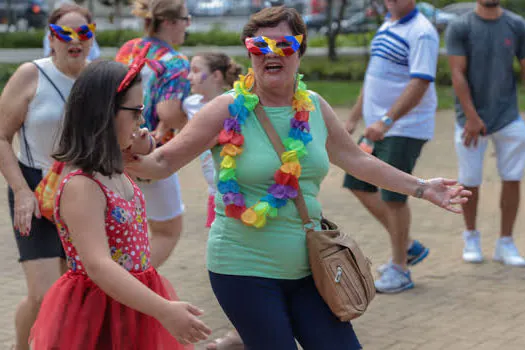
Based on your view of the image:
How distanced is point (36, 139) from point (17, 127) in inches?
4.5

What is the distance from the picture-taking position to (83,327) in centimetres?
306

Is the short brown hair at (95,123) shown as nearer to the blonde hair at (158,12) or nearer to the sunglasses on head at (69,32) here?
the sunglasses on head at (69,32)

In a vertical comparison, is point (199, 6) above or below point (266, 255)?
below

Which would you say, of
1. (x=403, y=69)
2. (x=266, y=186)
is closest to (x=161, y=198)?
(x=403, y=69)

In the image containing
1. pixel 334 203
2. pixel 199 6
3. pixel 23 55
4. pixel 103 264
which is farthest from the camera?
pixel 199 6

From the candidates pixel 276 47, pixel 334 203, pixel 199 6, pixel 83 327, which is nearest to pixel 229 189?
pixel 276 47

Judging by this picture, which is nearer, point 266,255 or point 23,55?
point 266,255

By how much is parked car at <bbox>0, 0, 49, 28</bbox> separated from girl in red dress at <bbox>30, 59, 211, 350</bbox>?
3156 cm

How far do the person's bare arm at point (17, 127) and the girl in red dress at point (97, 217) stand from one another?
1.24 meters

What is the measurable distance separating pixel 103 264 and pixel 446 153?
995cm

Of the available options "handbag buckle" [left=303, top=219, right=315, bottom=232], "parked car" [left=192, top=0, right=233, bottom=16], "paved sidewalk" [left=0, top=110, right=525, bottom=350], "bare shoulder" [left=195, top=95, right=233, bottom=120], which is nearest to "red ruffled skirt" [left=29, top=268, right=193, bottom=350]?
"handbag buckle" [left=303, top=219, right=315, bottom=232]

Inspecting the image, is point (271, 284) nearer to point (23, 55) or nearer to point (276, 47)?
point (276, 47)

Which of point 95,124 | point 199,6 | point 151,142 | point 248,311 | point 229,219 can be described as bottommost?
point 199,6

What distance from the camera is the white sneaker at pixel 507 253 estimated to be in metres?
6.83
